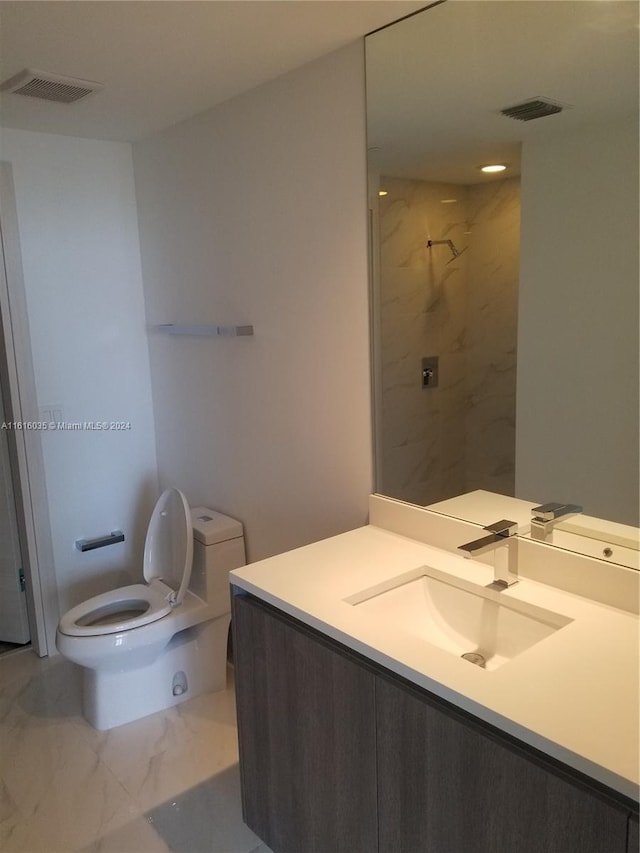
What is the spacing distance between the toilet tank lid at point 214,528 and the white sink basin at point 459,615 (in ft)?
3.53

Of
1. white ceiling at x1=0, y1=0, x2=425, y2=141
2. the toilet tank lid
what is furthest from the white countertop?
white ceiling at x1=0, y1=0, x2=425, y2=141

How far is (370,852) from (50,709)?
5.54 feet

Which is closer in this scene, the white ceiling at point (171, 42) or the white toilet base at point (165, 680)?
the white ceiling at point (171, 42)

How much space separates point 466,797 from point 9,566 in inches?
98.2

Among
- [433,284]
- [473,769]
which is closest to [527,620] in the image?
[473,769]

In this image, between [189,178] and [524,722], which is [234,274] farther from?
[524,722]

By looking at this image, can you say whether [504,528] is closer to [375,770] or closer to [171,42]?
[375,770]

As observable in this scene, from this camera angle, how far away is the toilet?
2.45 meters

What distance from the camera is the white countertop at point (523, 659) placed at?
3.63 feet

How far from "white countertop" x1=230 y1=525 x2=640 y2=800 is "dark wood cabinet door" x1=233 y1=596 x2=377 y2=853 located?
0.07 metres

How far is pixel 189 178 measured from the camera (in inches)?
108

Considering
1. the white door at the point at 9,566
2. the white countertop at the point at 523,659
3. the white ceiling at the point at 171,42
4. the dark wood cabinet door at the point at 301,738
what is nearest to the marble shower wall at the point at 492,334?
the white countertop at the point at 523,659

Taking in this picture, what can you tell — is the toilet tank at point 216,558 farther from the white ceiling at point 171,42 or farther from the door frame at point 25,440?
the white ceiling at point 171,42

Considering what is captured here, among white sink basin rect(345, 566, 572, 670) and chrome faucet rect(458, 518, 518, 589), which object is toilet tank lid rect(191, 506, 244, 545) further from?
chrome faucet rect(458, 518, 518, 589)
